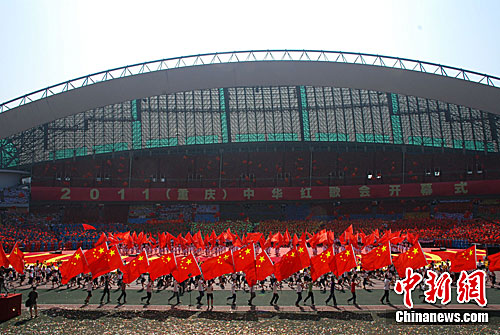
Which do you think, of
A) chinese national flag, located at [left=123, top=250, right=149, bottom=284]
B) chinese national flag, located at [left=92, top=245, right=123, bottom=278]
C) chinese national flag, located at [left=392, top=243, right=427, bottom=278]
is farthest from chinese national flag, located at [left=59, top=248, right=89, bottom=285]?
chinese national flag, located at [left=392, top=243, right=427, bottom=278]

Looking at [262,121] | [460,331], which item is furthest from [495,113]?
[460,331]

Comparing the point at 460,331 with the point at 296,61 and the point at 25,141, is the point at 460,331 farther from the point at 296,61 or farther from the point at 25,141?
the point at 25,141

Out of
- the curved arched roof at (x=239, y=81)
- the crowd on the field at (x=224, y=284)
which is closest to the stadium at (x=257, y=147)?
the curved arched roof at (x=239, y=81)

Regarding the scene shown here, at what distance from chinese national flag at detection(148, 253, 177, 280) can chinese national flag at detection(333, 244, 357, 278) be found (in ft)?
26.3

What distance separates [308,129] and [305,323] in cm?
4713

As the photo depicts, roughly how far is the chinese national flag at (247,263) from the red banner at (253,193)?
135 feet

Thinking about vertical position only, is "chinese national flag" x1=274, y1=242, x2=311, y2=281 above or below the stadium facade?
below

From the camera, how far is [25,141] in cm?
5538

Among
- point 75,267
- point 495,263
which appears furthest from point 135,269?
point 495,263

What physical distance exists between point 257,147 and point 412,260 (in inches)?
1839

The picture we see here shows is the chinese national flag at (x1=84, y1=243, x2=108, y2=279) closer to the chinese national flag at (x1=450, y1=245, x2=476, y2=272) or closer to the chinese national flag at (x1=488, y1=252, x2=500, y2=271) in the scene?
the chinese national flag at (x1=450, y1=245, x2=476, y2=272)

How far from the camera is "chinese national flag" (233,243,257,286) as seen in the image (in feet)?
62.6

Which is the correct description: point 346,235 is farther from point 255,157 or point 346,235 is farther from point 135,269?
point 255,157

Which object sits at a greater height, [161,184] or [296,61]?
[296,61]
